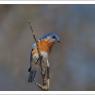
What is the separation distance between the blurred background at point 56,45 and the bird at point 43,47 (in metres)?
0.02

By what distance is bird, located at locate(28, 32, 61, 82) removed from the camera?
237 centimetres

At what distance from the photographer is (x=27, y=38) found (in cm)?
239

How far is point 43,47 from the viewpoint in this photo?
7.82 ft

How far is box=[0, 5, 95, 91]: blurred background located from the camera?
93.2 inches

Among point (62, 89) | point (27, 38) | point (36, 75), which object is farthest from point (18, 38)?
point (62, 89)

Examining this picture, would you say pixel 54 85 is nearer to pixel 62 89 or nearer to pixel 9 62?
pixel 62 89

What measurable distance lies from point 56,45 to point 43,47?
3.2 inches

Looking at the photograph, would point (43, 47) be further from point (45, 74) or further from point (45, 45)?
point (45, 74)

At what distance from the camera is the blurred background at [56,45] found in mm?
2367

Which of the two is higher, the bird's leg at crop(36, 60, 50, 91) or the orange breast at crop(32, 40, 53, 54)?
the orange breast at crop(32, 40, 53, 54)

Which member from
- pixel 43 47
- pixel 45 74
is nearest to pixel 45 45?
pixel 43 47

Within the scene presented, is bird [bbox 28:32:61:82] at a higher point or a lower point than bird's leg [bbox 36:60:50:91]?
higher

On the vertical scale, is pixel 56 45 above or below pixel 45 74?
above

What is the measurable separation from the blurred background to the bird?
0.02m
